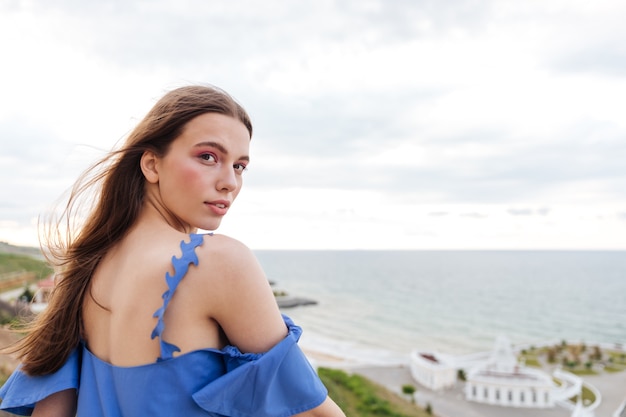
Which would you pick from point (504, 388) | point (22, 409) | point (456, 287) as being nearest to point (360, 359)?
point (504, 388)

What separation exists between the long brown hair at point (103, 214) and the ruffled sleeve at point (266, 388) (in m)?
0.58

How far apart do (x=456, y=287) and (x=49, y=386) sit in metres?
126

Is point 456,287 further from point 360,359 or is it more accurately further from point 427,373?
point 427,373

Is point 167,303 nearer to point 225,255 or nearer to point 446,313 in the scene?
point 225,255

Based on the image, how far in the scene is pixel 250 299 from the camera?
4.09ft

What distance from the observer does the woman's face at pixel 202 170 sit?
1.43 meters

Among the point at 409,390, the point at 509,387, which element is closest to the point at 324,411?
the point at 409,390

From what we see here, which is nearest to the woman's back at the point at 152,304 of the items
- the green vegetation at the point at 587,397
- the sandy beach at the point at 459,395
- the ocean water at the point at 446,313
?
the sandy beach at the point at 459,395

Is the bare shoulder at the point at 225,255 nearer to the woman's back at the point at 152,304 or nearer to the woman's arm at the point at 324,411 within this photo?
the woman's back at the point at 152,304

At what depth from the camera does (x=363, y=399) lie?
67.5ft

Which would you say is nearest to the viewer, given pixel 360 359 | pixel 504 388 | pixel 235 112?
pixel 235 112

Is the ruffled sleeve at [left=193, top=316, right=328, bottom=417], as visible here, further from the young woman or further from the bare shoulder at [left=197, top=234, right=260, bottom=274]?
the bare shoulder at [left=197, top=234, right=260, bottom=274]

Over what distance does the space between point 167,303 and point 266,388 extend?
0.98ft

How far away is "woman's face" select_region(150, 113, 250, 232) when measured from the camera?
1.43m
